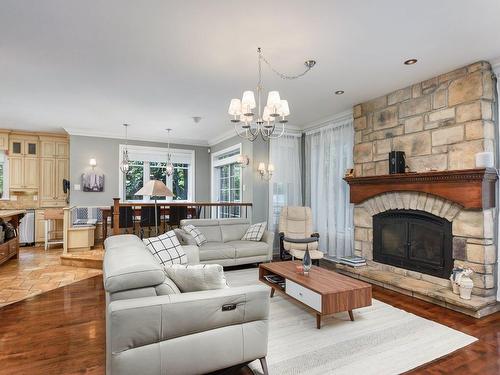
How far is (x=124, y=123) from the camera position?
5.88m

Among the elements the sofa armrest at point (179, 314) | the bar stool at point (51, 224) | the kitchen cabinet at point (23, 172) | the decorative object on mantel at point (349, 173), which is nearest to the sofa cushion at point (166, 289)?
the sofa armrest at point (179, 314)

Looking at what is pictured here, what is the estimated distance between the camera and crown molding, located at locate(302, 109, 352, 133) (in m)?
5.07

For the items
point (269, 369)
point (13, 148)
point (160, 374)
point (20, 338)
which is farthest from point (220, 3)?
point (13, 148)

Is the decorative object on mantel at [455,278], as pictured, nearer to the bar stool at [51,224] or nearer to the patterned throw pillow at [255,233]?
the patterned throw pillow at [255,233]

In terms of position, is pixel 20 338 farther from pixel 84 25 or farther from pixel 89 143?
pixel 89 143

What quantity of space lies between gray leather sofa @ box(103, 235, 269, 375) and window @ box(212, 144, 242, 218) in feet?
15.1

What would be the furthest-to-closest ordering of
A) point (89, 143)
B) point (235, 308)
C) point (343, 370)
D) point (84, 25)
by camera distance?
1. point (89, 143)
2. point (84, 25)
3. point (343, 370)
4. point (235, 308)

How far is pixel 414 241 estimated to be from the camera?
12.6 ft

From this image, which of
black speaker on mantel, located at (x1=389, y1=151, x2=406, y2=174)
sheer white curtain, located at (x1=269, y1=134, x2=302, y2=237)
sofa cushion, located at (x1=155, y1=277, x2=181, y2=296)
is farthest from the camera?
sheer white curtain, located at (x1=269, y1=134, x2=302, y2=237)

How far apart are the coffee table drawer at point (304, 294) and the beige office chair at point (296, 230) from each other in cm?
157

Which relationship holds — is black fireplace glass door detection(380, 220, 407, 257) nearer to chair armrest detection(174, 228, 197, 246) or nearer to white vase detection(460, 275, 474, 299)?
white vase detection(460, 275, 474, 299)

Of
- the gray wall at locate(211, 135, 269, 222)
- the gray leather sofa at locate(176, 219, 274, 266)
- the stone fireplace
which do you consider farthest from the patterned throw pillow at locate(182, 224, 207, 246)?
the stone fireplace

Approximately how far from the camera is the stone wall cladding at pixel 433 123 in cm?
317

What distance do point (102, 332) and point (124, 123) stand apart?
4401mm
